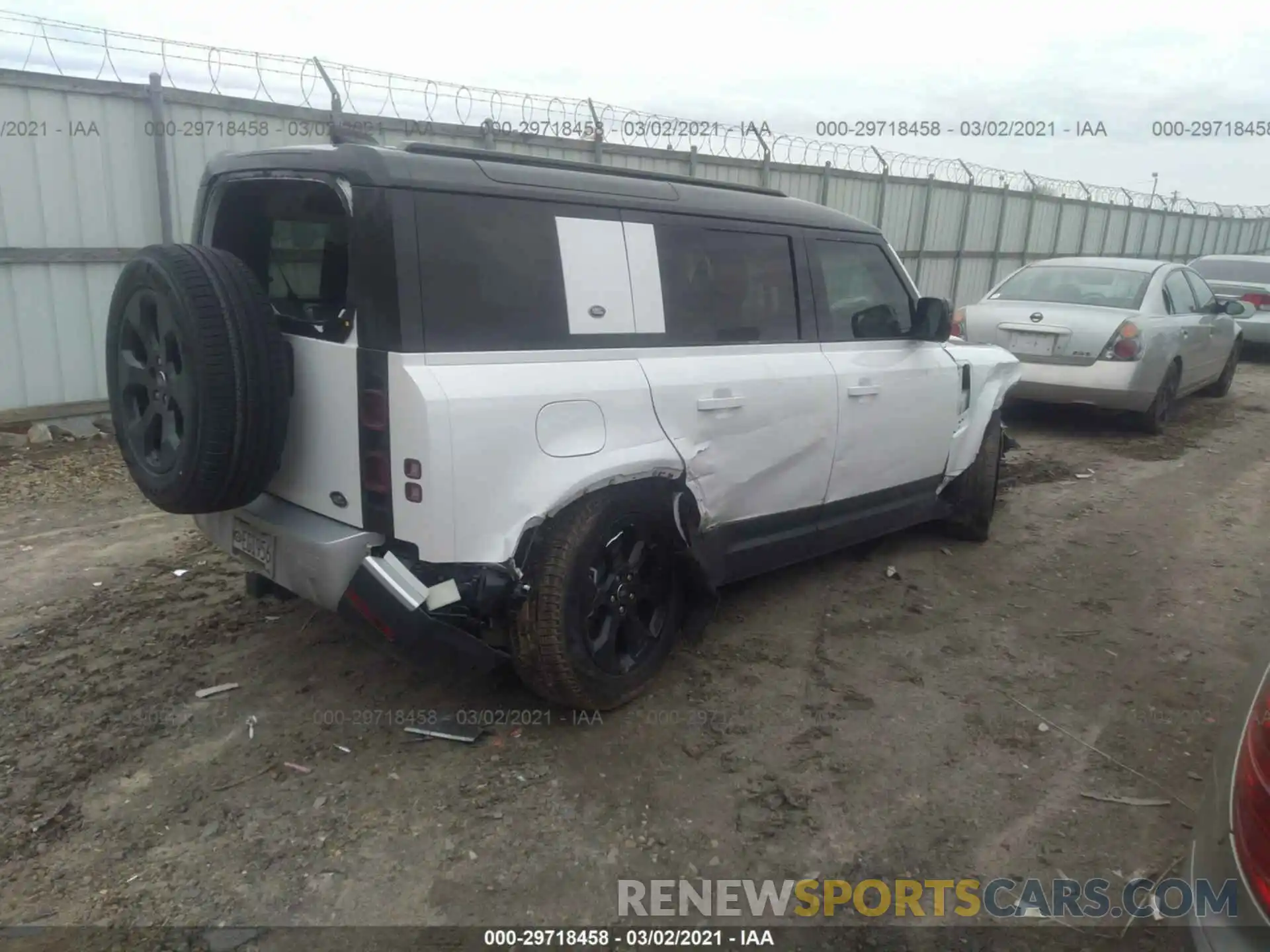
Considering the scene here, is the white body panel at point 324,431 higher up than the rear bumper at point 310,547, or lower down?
higher up

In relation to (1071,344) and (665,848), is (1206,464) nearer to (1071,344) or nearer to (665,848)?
(1071,344)

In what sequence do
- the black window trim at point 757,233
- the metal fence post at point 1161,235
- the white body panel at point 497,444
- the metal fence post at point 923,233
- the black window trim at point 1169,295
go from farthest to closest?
1. the metal fence post at point 1161,235
2. the metal fence post at point 923,233
3. the black window trim at point 1169,295
4. the black window trim at point 757,233
5. the white body panel at point 497,444

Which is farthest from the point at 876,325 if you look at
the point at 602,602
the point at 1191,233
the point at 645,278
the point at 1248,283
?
the point at 1191,233

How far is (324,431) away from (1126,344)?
710 centimetres

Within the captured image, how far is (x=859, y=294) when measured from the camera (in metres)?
4.57

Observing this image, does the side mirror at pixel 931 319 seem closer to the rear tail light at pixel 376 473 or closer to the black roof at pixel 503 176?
the black roof at pixel 503 176

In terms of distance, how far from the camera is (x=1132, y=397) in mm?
8055

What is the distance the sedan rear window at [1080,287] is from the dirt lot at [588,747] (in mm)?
3894

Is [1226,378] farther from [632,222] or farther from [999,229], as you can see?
[632,222]

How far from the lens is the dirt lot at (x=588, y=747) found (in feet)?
8.88

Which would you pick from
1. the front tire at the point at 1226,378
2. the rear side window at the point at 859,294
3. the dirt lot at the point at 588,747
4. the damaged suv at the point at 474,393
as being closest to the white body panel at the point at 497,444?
the damaged suv at the point at 474,393

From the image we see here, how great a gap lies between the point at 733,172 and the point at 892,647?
8.42 metres

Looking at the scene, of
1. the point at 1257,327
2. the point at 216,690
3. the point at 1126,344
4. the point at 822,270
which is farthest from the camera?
the point at 1257,327

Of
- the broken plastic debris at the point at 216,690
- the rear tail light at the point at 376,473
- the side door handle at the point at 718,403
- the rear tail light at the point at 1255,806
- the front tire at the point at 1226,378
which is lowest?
the broken plastic debris at the point at 216,690
